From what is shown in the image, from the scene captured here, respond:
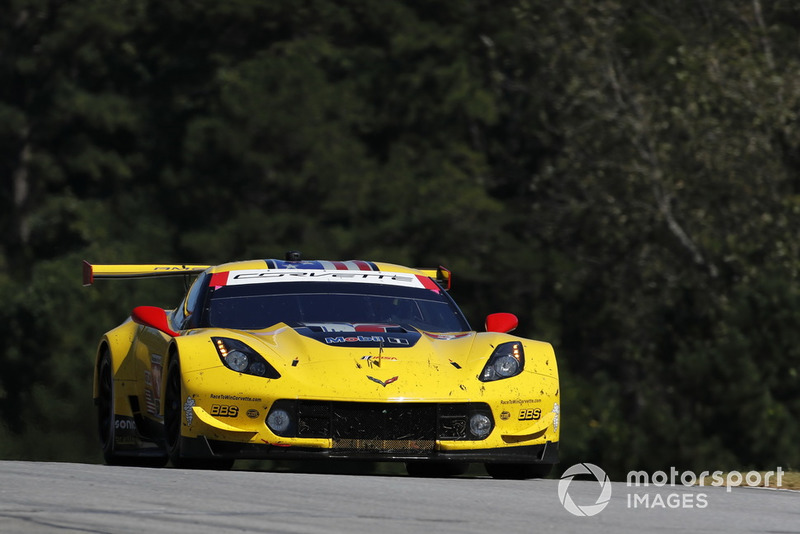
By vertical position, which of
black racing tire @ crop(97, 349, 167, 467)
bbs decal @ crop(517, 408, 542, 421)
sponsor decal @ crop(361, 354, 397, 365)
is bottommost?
black racing tire @ crop(97, 349, 167, 467)

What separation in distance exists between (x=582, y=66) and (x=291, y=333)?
24338 mm

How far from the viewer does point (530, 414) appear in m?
10.1

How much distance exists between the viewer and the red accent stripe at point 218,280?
11.2 metres

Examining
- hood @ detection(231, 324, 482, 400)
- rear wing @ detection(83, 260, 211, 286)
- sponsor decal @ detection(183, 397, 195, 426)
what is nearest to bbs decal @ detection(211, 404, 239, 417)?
sponsor decal @ detection(183, 397, 195, 426)

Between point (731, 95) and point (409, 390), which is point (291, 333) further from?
point (731, 95)

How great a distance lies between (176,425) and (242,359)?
1.84 ft

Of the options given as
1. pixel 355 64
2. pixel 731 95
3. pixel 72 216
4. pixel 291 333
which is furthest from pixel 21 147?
pixel 291 333

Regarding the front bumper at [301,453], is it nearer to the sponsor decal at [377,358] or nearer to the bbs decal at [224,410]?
the bbs decal at [224,410]

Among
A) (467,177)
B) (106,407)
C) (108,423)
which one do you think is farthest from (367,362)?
(467,177)

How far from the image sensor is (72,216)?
4672 cm

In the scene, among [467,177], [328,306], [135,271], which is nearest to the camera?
[328,306]

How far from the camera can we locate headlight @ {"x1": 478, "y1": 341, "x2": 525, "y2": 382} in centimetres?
1005

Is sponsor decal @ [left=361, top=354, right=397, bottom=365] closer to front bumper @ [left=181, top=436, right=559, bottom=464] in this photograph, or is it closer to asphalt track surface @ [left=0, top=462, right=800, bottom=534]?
front bumper @ [left=181, top=436, right=559, bottom=464]

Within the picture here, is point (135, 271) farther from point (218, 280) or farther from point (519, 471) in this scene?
point (519, 471)
